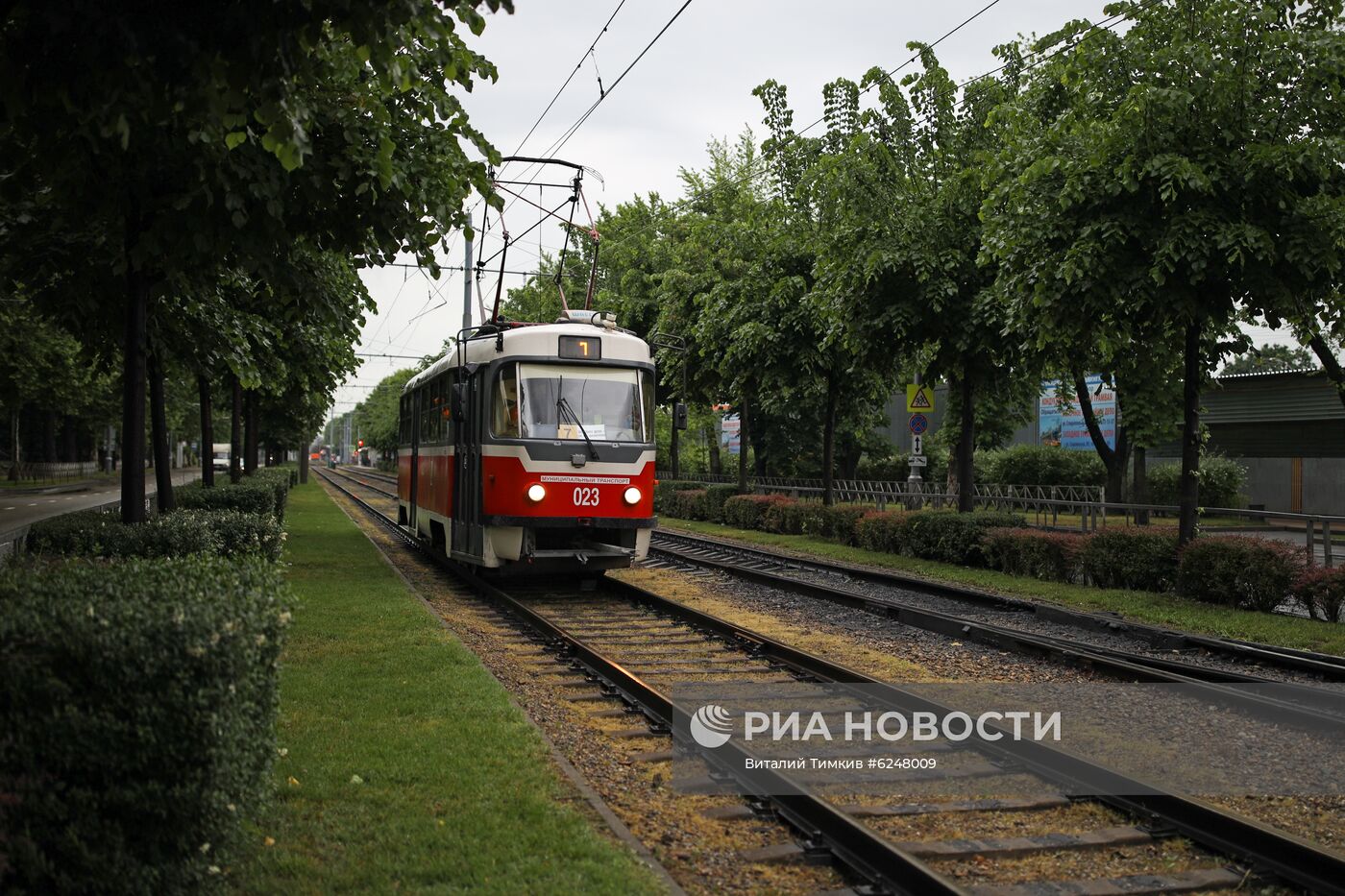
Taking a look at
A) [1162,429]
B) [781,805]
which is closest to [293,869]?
[781,805]

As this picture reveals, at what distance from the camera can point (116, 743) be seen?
12.9 ft

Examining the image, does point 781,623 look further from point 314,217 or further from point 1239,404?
point 1239,404

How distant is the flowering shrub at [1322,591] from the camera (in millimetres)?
11789

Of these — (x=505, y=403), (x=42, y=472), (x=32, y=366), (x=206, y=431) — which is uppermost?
(x=32, y=366)

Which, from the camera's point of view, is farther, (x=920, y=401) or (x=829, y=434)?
(x=829, y=434)

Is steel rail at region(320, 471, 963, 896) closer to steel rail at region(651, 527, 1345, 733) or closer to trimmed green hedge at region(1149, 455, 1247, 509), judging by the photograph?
steel rail at region(651, 527, 1345, 733)

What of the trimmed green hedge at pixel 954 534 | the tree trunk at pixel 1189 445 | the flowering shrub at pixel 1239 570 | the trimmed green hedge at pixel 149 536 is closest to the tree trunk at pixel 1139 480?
the trimmed green hedge at pixel 954 534

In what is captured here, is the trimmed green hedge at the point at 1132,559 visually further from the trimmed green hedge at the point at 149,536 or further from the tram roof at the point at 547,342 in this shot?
the trimmed green hedge at the point at 149,536

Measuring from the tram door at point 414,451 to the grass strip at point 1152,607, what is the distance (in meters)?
7.72

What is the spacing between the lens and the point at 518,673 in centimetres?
971

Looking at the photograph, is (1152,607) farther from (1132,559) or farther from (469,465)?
(469,465)

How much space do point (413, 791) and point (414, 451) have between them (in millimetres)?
14958

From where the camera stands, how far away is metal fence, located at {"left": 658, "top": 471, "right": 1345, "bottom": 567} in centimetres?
1512

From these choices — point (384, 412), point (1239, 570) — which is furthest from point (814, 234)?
point (384, 412)
